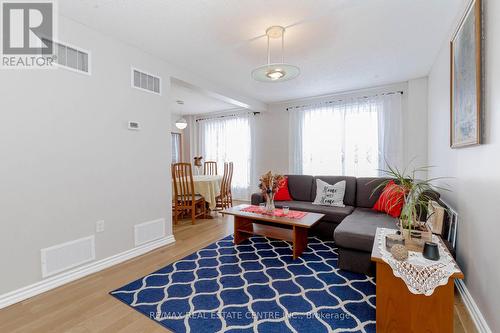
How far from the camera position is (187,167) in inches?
175

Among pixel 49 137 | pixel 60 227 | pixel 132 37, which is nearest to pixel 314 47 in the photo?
pixel 132 37

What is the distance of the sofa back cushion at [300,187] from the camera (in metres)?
4.28

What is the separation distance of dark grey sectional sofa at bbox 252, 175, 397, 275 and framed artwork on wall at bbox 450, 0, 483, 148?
3.78ft

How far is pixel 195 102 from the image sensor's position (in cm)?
564

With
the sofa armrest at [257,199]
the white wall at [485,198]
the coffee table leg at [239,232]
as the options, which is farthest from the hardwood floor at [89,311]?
the sofa armrest at [257,199]

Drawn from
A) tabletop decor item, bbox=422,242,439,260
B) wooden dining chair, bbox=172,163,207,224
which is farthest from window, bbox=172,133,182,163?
tabletop decor item, bbox=422,242,439,260

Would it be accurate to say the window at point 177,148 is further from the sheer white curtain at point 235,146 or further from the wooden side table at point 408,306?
the wooden side table at point 408,306

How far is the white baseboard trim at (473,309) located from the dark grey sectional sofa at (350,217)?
663 millimetres

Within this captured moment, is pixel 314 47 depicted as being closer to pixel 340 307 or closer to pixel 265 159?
pixel 340 307

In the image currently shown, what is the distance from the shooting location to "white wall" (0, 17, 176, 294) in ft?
6.55

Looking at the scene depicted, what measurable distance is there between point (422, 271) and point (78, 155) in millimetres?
2959

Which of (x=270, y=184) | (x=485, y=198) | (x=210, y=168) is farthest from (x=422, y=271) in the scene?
(x=210, y=168)

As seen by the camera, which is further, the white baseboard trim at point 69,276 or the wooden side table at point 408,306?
the white baseboard trim at point 69,276

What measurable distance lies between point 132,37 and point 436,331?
3612mm
